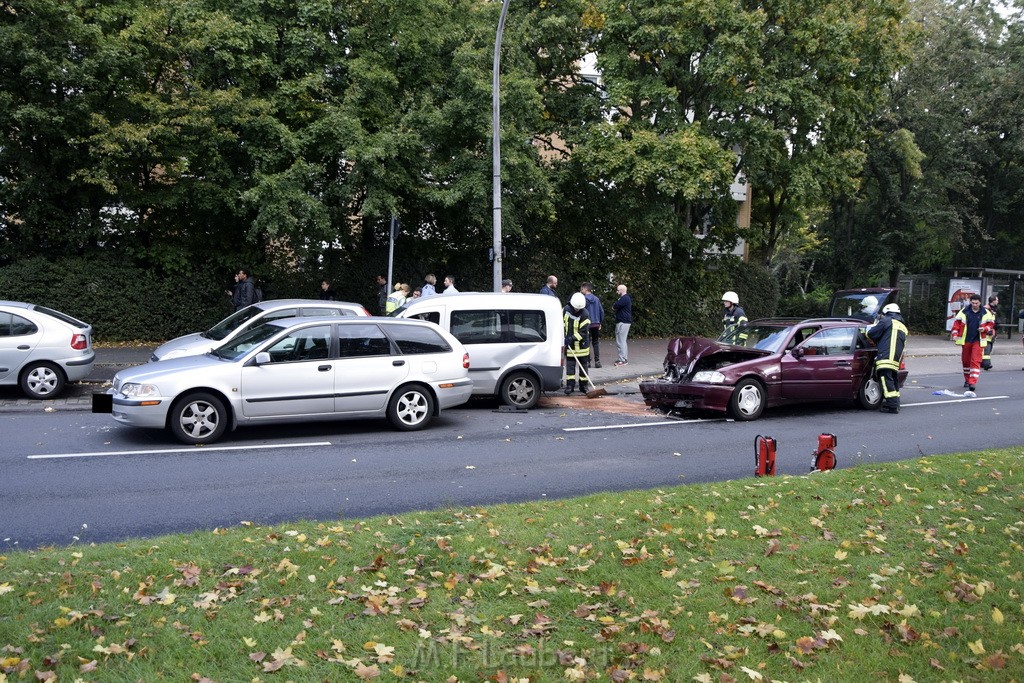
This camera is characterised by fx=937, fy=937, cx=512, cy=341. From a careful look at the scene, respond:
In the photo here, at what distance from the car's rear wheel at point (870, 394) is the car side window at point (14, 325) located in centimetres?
1324

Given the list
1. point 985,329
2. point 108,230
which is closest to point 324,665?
A: point 985,329

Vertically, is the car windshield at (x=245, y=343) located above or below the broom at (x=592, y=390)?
above

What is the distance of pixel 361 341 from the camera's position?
12.4 m

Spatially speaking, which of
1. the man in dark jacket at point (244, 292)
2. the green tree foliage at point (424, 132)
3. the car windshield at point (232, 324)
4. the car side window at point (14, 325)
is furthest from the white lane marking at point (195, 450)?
the man in dark jacket at point (244, 292)

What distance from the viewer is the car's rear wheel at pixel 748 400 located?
13.8m

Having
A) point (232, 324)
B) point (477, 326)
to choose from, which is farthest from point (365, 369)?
point (232, 324)

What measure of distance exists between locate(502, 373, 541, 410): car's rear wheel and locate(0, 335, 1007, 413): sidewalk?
9.08 feet

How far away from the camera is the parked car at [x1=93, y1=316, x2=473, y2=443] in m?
11.1

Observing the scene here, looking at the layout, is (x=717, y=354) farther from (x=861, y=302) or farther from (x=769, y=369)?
(x=861, y=302)

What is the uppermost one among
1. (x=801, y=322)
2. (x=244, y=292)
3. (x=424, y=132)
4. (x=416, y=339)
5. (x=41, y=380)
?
(x=424, y=132)

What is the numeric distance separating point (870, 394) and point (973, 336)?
3897mm

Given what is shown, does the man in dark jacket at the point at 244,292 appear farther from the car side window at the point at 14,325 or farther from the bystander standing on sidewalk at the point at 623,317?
the bystander standing on sidewalk at the point at 623,317

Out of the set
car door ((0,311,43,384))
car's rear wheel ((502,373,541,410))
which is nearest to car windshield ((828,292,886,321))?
car's rear wheel ((502,373,541,410))

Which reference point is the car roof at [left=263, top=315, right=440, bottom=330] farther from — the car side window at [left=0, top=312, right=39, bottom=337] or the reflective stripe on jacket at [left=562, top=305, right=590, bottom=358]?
the car side window at [left=0, top=312, right=39, bottom=337]
